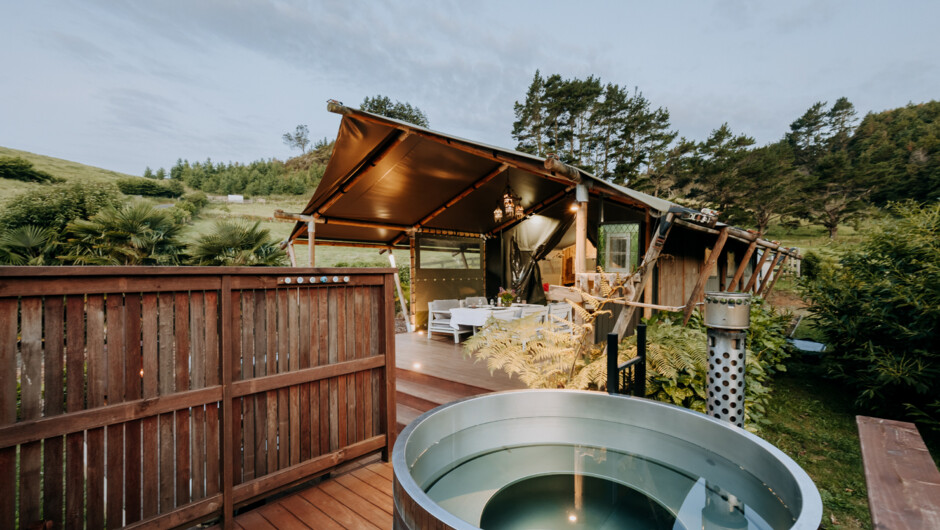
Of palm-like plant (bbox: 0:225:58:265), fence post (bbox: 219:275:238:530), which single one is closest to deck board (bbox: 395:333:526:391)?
fence post (bbox: 219:275:238:530)

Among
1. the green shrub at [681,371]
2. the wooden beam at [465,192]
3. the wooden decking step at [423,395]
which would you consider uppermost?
the wooden beam at [465,192]

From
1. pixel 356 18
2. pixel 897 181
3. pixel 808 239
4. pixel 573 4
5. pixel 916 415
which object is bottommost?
pixel 916 415

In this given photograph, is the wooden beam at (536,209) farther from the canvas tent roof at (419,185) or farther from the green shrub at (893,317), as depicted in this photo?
the green shrub at (893,317)

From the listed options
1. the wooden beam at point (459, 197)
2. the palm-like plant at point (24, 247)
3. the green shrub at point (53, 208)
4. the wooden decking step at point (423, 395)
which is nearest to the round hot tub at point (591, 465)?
the wooden decking step at point (423, 395)

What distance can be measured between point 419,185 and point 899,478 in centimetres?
593

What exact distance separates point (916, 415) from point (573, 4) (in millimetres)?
28141

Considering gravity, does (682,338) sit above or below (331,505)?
above

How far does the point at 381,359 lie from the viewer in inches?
105

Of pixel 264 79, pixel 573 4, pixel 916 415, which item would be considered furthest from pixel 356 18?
pixel 916 415

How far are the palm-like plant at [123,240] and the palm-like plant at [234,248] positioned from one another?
1.45 ft

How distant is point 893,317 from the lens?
3914 millimetres

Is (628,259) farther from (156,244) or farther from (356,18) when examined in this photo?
(356,18)

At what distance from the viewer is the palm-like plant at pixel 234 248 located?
25.1 feet

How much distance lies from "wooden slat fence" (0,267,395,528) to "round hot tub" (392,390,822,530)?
48.5 inches
